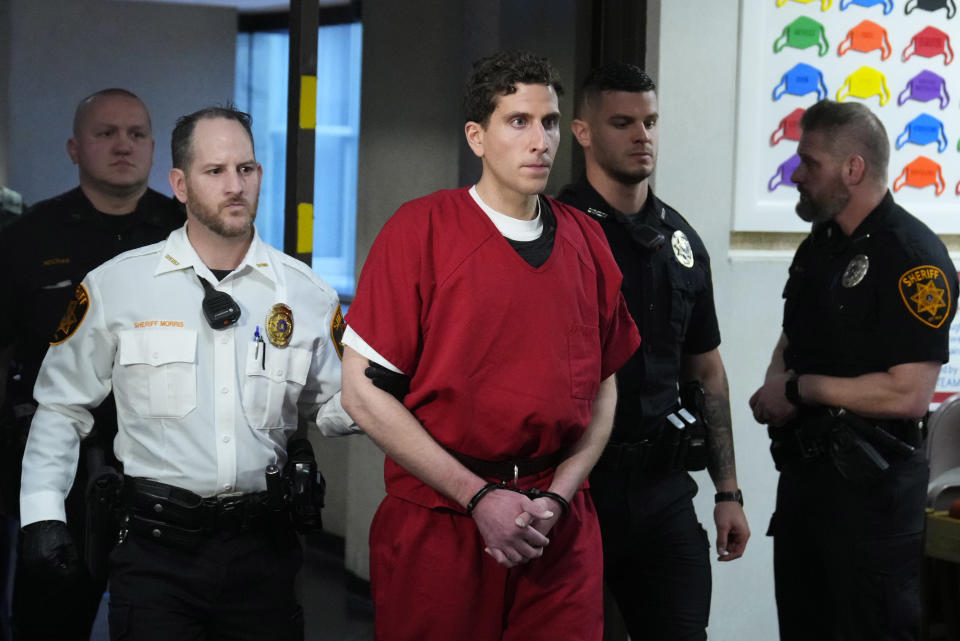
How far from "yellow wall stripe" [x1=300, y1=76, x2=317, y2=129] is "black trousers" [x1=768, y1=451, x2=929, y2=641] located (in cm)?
166

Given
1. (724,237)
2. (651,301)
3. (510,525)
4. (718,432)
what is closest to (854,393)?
(718,432)

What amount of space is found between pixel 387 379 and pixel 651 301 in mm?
888

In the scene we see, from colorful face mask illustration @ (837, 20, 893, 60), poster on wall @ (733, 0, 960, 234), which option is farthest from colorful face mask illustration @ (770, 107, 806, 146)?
colorful face mask illustration @ (837, 20, 893, 60)

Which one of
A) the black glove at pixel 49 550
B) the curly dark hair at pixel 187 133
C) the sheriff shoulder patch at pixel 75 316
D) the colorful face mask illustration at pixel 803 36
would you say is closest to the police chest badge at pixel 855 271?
the colorful face mask illustration at pixel 803 36

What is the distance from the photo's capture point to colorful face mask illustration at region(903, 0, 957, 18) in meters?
3.72

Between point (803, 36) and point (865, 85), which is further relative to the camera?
point (865, 85)

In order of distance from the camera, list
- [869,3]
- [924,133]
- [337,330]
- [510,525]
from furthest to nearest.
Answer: [924,133]
[869,3]
[337,330]
[510,525]

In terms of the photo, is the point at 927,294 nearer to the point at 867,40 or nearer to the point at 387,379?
the point at 867,40

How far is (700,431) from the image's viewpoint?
2.72 meters

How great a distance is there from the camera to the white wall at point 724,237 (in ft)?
11.1

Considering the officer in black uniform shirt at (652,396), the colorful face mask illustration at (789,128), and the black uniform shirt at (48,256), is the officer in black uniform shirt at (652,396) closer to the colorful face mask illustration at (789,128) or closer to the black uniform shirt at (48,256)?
the colorful face mask illustration at (789,128)

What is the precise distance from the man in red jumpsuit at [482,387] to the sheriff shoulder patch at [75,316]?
60 centimetres

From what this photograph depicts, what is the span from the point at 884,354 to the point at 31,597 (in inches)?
91.0

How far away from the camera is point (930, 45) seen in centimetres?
376
